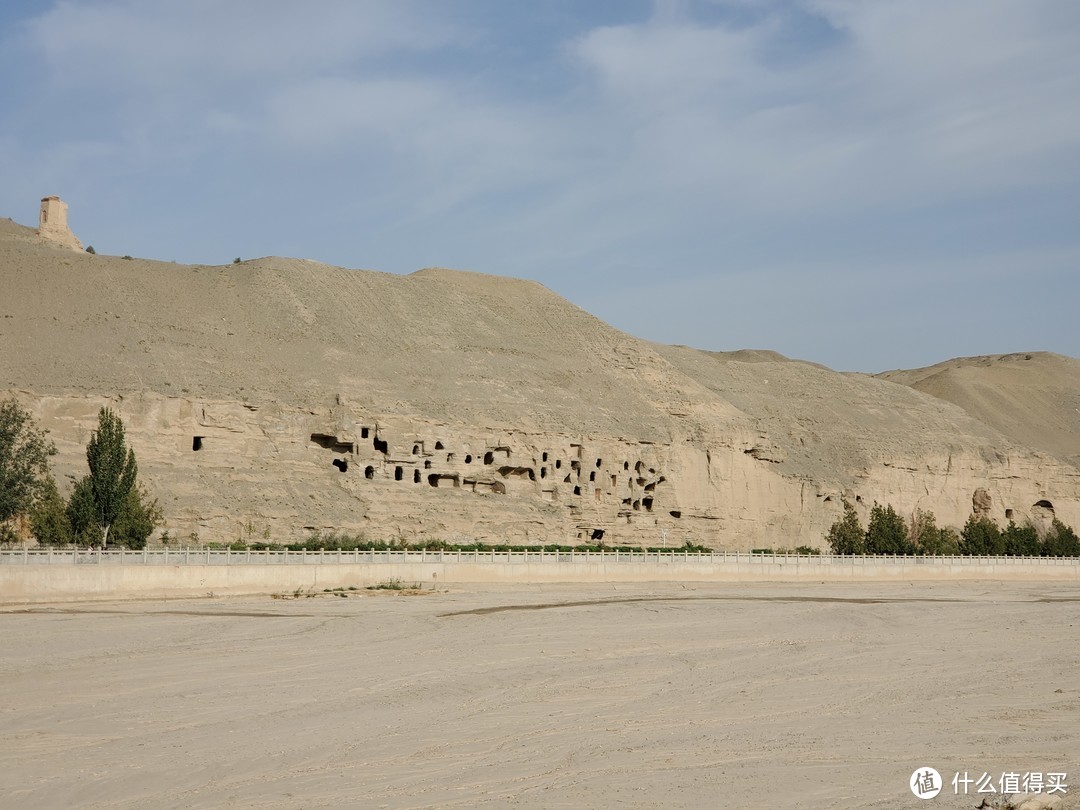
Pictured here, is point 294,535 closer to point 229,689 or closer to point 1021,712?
point 229,689

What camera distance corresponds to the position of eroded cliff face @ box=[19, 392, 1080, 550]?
51156 mm

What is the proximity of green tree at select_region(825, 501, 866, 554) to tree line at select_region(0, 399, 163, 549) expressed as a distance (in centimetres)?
3680

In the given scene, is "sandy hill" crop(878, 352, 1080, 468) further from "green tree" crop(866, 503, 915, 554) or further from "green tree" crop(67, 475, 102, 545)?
"green tree" crop(67, 475, 102, 545)

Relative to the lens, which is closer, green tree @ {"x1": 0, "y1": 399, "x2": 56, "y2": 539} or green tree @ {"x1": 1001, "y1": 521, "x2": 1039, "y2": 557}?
green tree @ {"x1": 0, "y1": 399, "x2": 56, "y2": 539}

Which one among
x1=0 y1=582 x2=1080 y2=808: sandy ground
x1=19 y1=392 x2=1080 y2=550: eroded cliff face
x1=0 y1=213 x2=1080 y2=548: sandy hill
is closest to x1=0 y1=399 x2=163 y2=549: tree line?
x1=19 y1=392 x2=1080 y2=550: eroded cliff face

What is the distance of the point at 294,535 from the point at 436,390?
14.0 meters

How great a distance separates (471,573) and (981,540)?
37.2m

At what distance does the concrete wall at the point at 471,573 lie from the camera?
32531mm

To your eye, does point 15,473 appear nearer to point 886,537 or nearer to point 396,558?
point 396,558

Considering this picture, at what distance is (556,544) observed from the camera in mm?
58250

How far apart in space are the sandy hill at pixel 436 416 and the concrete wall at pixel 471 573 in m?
12.6

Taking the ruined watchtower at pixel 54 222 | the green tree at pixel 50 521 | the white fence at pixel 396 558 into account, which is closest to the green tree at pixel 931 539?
the white fence at pixel 396 558

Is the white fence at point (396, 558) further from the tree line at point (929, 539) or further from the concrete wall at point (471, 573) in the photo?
the tree line at point (929, 539)

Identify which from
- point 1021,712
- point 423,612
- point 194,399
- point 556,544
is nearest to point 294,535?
point 194,399
